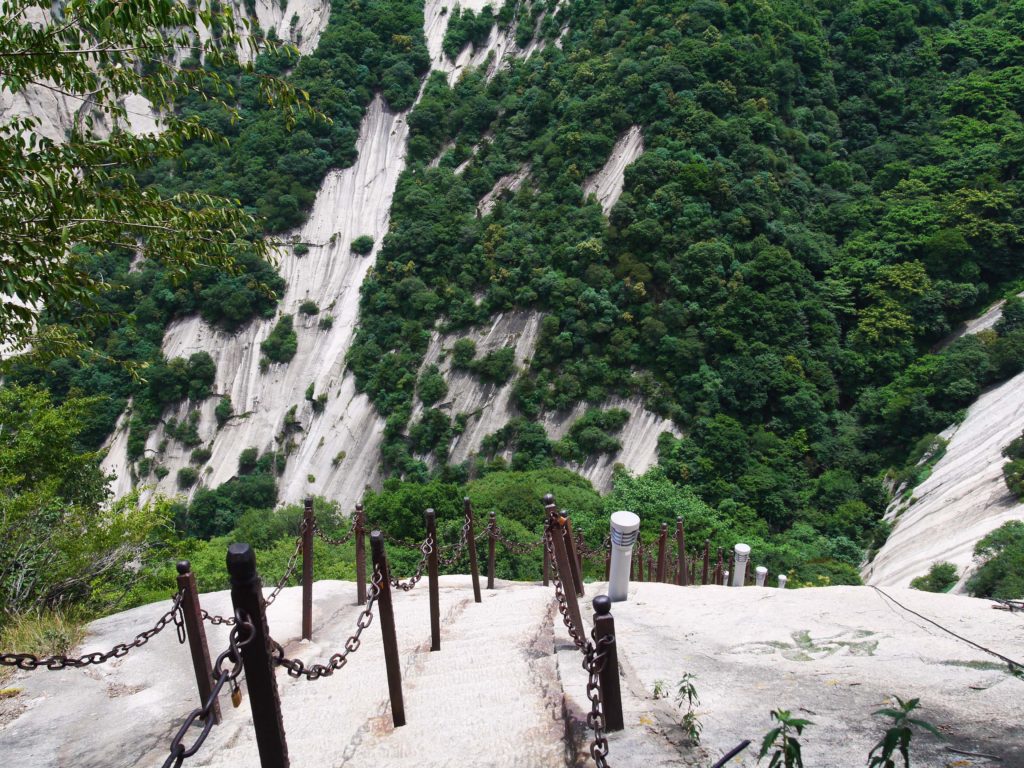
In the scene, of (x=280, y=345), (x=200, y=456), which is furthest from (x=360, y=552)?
(x=280, y=345)

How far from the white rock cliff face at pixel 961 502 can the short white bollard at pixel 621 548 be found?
8810mm

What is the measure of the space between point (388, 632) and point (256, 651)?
1636mm

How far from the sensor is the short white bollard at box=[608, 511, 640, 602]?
611cm

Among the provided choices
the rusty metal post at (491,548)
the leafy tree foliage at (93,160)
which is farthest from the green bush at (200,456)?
the leafy tree foliage at (93,160)

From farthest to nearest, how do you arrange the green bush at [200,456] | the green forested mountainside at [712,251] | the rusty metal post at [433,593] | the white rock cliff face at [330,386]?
the green bush at [200,456], the white rock cliff face at [330,386], the green forested mountainside at [712,251], the rusty metal post at [433,593]

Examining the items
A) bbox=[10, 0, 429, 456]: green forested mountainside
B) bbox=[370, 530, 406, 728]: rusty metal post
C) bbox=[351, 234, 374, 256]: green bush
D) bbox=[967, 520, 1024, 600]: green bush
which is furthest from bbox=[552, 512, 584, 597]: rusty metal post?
bbox=[351, 234, 374, 256]: green bush

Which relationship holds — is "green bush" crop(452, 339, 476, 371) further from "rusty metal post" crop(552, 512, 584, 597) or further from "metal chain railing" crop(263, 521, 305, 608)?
"rusty metal post" crop(552, 512, 584, 597)

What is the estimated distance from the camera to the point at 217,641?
5.84 meters

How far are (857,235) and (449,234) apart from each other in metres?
25.4

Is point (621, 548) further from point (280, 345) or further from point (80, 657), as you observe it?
point (280, 345)

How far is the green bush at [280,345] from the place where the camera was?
41.2 meters

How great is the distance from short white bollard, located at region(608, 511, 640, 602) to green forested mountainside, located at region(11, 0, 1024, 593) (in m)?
14.1

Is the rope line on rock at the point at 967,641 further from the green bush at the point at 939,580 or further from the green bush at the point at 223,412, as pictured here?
the green bush at the point at 223,412

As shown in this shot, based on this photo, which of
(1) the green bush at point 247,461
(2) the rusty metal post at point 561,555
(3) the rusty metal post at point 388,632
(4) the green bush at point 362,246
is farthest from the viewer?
(4) the green bush at point 362,246
